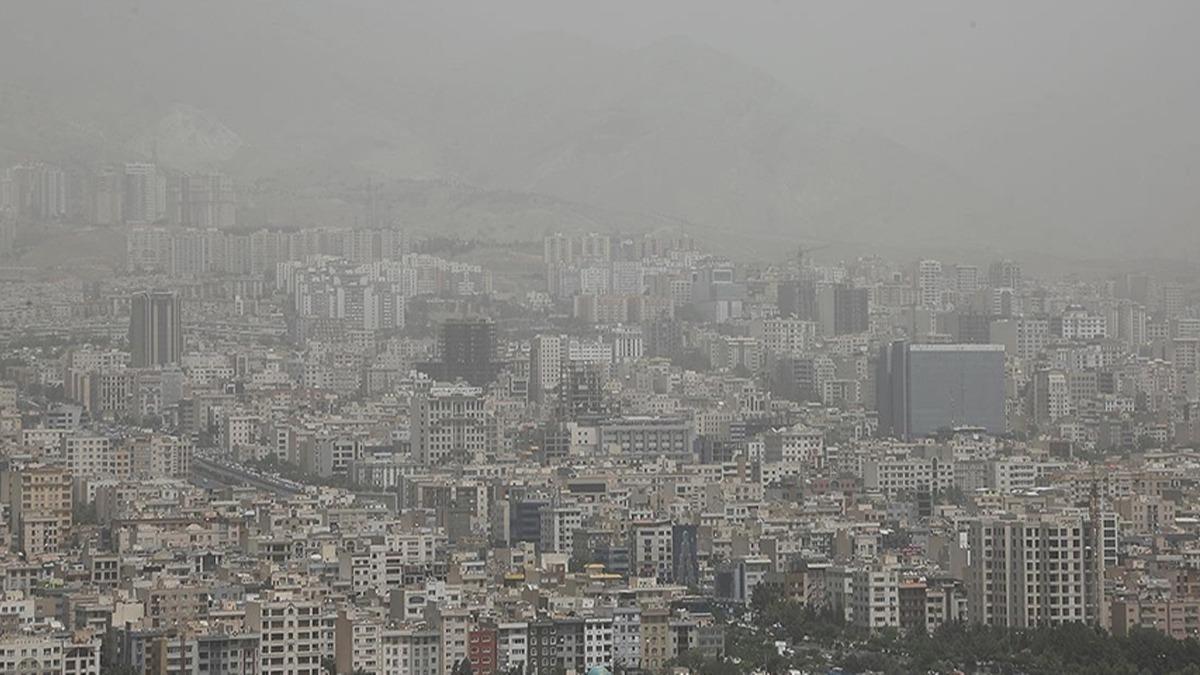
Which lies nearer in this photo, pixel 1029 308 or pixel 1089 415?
pixel 1089 415

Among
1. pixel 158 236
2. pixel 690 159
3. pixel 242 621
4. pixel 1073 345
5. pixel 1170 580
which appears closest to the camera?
pixel 242 621

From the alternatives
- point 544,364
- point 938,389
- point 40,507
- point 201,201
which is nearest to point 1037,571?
point 40,507

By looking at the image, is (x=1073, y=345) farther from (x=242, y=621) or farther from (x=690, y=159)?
(x=242, y=621)

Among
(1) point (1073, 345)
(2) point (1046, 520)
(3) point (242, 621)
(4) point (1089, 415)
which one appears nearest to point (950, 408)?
(4) point (1089, 415)

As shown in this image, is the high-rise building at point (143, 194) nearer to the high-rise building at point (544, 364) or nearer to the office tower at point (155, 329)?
the office tower at point (155, 329)

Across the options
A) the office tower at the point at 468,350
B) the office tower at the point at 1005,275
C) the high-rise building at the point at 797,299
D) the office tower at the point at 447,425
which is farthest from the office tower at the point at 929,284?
the office tower at the point at 447,425

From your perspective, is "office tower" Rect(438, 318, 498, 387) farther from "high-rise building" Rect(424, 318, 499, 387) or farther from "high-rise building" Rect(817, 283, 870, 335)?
"high-rise building" Rect(817, 283, 870, 335)
